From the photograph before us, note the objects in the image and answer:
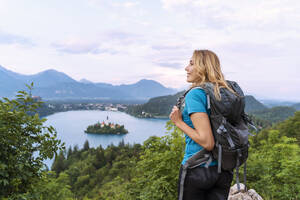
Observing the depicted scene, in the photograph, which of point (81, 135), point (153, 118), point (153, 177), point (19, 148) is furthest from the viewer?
point (153, 118)

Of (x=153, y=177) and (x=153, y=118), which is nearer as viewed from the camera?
(x=153, y=177)

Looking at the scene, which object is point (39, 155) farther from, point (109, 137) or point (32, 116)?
point (109, 137)

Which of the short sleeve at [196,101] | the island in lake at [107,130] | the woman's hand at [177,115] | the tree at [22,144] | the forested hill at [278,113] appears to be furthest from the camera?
the forested hill at [278,113]

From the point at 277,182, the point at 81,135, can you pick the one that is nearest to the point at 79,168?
the point at 81,135

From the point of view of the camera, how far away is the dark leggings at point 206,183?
3.96 ft

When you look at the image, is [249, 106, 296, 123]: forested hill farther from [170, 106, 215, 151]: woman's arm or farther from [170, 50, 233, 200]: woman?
[170, 106, 215, 151]: woman's arm

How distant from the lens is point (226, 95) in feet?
3.78

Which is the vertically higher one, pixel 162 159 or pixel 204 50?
pixel 204 50

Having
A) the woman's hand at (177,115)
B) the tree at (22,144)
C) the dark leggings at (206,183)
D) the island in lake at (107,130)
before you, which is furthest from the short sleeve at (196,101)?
the island in lake at (107,130)

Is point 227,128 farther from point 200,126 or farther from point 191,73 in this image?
point 191,73

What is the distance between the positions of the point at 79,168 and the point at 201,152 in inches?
1660

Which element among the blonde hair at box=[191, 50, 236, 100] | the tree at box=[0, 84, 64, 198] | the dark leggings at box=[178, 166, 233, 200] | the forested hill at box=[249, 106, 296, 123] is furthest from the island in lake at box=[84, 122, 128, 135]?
the blonde hair at box=[191, 50, 236, 100]

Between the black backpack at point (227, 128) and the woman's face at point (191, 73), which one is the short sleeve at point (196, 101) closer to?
the black backpack at point (227, 128)

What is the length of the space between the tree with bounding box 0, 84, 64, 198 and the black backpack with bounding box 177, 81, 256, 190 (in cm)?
136
